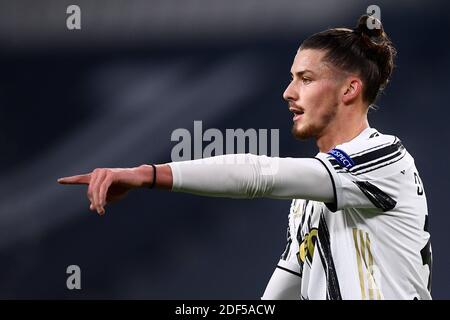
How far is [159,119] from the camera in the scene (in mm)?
3857

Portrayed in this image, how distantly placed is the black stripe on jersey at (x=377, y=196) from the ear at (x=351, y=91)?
366mm

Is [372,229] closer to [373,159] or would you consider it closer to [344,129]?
[373,159]

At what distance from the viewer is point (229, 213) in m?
3.79

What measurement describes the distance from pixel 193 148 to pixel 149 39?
61cm

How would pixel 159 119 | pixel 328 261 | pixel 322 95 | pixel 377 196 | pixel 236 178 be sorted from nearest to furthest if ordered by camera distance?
pixel 236 178
pixel 377 196
pixel 328 261
pixel 322 95
pixel 159 119

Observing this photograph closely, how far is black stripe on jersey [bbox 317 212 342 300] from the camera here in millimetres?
2262

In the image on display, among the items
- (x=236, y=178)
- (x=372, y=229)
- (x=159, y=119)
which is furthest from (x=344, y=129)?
(x=159, y=119)

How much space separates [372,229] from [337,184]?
0.68 feet

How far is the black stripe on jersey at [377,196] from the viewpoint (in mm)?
2152

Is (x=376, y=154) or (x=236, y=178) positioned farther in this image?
(x=376, y=154)

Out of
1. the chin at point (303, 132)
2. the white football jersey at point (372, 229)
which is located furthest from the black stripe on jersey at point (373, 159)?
the chin at point (303, 132)

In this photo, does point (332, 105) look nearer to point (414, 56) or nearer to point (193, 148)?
point (193, 148)

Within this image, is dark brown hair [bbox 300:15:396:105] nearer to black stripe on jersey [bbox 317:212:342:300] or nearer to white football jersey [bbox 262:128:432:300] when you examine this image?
white football jersey [bbox 262:128:432:300]

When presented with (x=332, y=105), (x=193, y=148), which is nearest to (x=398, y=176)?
(x=332, y=105)
